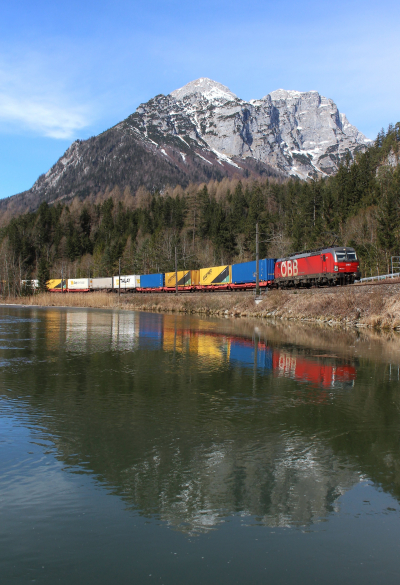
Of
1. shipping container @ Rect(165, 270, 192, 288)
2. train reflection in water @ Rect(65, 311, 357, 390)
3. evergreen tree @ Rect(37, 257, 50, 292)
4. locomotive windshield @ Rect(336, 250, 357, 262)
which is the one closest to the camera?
train reflection in water @ Rect(65, 311, 357, 390)

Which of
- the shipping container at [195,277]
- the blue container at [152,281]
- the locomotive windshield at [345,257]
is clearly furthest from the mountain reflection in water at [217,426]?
the blue container at [152,281]

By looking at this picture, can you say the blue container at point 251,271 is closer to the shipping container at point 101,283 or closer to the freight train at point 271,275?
the freight train at point 271,275

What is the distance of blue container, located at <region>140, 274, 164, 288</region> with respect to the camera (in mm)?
68688

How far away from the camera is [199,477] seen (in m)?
5.65

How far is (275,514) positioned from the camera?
4.82 meters

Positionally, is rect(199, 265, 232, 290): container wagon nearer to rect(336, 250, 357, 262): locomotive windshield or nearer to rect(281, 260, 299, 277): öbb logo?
rect(281, 260, 299, 277): öbb logo

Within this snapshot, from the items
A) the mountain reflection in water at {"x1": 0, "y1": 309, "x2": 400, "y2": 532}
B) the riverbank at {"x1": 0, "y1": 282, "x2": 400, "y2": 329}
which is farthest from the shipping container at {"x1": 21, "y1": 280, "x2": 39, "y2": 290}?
the mountain reflection in water at {"x1": 0, "y1": 309, "x2": 400, "y2": 532}

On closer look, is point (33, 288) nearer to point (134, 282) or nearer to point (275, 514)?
point (134, 282)

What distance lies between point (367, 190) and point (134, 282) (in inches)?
1805

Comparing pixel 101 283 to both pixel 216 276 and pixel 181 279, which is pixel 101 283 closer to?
pixel 181 279

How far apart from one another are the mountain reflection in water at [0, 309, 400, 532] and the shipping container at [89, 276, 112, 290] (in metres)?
66.7

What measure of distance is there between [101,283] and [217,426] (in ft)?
257

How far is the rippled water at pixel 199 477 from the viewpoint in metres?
4.01

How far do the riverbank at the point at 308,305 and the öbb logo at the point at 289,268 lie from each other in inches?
145
